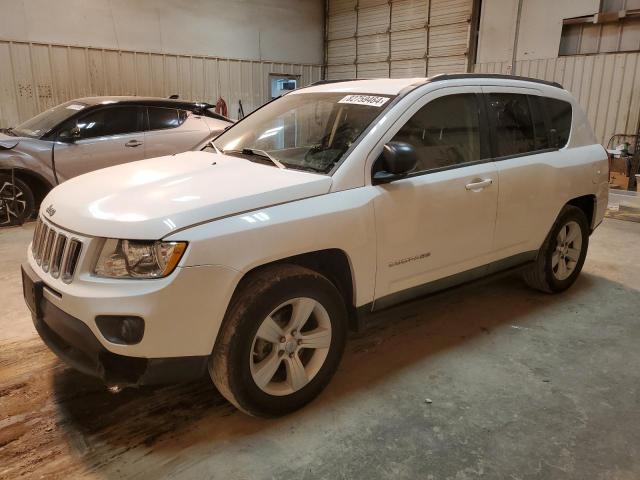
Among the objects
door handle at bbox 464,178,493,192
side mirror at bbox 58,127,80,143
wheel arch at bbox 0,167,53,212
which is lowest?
wheel arch at bbox 0,167,53,212

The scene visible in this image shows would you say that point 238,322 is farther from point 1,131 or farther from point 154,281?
point 1,131

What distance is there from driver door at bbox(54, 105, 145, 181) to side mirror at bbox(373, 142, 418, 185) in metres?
4.78

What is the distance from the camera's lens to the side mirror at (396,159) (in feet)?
8.02

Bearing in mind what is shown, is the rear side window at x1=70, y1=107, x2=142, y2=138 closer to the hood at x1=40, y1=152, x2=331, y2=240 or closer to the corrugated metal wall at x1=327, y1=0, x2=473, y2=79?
the hood at x1=40, y1=152, x2=331, y2=240

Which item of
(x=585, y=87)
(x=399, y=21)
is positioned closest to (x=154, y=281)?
(x=585, y=87)

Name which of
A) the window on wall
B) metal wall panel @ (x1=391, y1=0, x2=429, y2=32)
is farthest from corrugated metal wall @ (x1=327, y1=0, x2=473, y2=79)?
the window on wall

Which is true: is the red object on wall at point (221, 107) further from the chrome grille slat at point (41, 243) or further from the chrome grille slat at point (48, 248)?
the chrome grille slat at point (48, 248)

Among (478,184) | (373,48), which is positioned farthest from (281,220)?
(373,48)

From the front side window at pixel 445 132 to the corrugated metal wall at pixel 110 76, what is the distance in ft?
30.1

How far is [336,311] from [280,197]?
66cm

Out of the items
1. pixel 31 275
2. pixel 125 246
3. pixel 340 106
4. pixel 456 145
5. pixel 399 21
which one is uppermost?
pixel 399 21

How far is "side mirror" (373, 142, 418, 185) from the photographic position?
2.44 metres

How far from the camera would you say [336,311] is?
8.11 feet

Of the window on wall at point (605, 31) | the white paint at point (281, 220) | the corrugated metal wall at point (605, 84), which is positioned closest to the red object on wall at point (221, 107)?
the corrugated metal wall at point (605, 84)
